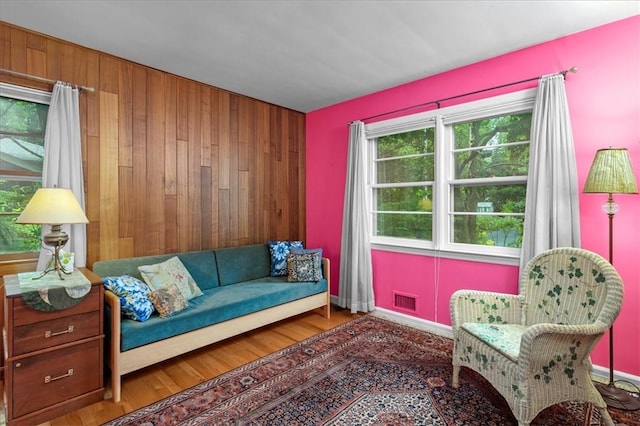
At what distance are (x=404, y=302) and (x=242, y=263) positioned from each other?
1.84 meters

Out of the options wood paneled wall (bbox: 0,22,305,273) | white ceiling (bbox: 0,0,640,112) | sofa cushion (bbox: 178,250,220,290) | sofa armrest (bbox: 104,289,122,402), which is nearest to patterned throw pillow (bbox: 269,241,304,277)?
wood paneled wall (bbox: 0,22,305,273)

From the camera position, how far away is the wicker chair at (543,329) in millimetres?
1629

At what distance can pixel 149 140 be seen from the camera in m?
2.95

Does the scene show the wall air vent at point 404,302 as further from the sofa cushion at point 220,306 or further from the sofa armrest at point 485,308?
the sofa armrest at point 485,308

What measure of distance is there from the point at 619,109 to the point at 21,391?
4243 millimetres

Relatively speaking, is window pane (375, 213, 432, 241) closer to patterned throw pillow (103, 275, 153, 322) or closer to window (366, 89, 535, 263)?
window (366, 89, 535, 263)

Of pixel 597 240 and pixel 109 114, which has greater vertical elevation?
pixel 109 114

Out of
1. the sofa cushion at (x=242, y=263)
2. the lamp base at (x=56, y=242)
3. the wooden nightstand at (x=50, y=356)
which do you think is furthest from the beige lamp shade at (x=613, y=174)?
the lamp base at (x=56, y=242)

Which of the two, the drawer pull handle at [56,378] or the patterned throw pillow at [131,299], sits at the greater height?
the patterned throw pillow at [131,299]

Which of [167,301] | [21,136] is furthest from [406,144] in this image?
[21,136]

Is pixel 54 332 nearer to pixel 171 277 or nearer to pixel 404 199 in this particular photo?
pixel 171 277

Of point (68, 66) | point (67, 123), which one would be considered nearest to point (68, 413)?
point (67, 123)

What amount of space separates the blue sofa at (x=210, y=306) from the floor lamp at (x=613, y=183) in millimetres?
2369

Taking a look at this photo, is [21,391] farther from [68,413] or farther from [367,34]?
[367,34]
